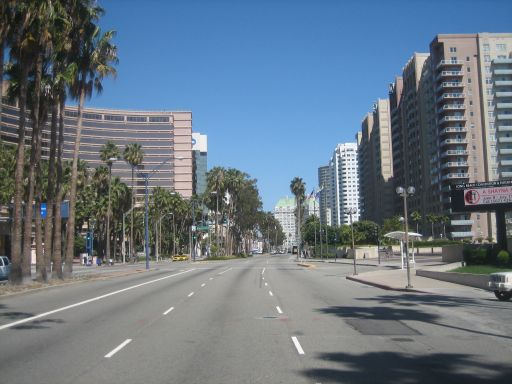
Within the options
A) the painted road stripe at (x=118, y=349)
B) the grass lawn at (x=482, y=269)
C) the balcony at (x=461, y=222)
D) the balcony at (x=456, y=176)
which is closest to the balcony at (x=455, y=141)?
the balcony at (x=456, y=176)

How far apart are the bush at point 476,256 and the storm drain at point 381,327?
22.1 meters

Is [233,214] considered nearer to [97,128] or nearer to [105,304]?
[97,128]

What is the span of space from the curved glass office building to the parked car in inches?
6095

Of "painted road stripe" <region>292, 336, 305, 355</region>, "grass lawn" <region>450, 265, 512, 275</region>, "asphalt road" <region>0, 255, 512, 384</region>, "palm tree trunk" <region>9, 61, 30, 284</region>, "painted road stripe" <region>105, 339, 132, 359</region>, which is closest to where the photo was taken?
"asphalt road" <region>0, 255, 512, 384</region>

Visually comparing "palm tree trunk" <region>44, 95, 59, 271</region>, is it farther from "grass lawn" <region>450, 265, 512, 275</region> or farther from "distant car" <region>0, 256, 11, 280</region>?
"grass lawn" <region>450, 265, 512, 275</region>

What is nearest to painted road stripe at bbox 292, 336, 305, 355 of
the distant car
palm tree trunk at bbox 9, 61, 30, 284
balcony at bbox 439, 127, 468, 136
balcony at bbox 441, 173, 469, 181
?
palm tree trunk at bbox 9, 61, 30, 284

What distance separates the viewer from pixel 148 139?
185m

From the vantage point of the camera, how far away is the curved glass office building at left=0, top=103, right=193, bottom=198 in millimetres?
175000

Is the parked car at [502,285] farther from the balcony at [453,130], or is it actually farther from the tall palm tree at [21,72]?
the balcony at [453,130]

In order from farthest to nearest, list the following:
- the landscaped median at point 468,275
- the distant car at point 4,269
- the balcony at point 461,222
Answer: the balcony at point 461,222 < the distant car at point 4,269 < the landscaped median at point 468,275

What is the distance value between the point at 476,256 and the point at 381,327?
23.5 meters

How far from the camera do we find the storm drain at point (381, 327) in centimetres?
1310

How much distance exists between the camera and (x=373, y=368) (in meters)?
9.23

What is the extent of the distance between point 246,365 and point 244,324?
525 cm
